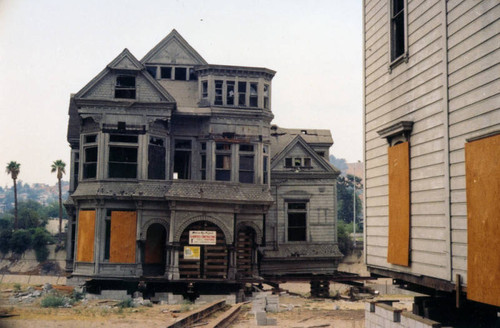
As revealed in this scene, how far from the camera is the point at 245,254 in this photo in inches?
1110

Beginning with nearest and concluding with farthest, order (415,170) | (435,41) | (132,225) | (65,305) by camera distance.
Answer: (435,41) < (415,170) < (65,305) < (132,225)

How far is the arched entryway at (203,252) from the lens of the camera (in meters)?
26.3

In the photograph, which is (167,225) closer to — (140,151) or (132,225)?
(132,225)

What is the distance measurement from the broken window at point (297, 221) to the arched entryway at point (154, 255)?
29.3ft

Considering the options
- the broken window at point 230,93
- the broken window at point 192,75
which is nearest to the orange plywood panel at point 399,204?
the broken window at point 230,93

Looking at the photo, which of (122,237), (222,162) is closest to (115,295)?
(122,237)

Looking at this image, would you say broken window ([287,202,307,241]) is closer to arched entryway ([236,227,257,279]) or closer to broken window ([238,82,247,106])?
arched entryway ([236,227,257,279])

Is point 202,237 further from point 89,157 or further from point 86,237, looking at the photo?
point 89,157

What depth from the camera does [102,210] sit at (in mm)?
27500

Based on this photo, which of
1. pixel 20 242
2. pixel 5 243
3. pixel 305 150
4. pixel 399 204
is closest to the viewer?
pixel 399 204

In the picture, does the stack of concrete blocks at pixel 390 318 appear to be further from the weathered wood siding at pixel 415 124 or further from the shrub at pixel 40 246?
the shrub at pixel 40 246

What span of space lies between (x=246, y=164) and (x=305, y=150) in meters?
6.23

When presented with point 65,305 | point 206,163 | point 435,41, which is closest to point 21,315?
point 65,305

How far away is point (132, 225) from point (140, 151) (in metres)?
3.70
